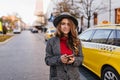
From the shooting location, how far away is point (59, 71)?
10.9 feet

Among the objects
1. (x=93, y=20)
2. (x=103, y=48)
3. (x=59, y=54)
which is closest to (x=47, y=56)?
(x=59, y=54)

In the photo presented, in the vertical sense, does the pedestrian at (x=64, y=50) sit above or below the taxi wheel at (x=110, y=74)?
above

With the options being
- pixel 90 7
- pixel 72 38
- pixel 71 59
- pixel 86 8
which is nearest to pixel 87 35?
pixel 72 38

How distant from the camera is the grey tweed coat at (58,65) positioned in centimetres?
330

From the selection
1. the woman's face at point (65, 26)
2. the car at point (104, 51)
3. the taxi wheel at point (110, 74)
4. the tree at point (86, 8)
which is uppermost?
the tree at point (86, 8)

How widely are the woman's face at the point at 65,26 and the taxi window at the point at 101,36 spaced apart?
11.9 ft

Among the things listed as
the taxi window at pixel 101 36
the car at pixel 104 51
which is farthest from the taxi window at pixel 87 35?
the taxi window at pixel 101 36

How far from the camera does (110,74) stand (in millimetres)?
6246

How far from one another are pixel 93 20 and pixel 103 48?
23.0m

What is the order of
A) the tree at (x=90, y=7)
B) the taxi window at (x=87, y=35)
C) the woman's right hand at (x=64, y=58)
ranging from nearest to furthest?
the woman's right hand at (x=64, y=58) < the taxi window at (x=87, y=35) < the tree at (x=90, y=7)

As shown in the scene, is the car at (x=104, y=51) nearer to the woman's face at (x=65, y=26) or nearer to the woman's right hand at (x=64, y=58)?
the woman's face at (x=65, y=26)

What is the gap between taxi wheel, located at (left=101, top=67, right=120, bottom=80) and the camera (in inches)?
236

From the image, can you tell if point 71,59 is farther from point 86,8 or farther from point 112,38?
point 86,8

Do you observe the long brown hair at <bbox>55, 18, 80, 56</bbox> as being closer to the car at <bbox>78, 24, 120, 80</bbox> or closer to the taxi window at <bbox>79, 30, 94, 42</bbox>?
the car at <bbox>78, 24, 120, 80</bbox>
